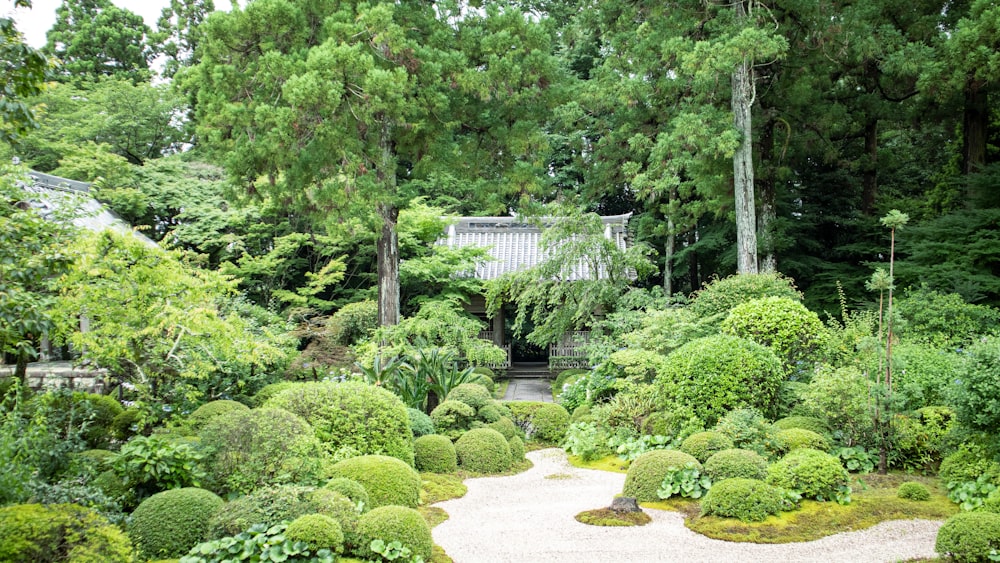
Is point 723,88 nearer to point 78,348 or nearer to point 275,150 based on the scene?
point 275,150

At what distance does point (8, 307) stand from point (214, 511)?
6.26 ft

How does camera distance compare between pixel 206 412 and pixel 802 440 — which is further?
pixel 206 412

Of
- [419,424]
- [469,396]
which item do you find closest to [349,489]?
[419,424]

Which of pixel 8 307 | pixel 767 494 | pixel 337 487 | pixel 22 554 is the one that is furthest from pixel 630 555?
pixel 8 307

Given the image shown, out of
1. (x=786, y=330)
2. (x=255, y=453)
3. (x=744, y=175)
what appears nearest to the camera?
(x=255, y=453)

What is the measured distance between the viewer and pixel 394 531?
5059mm

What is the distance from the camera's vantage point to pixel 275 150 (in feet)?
36.2

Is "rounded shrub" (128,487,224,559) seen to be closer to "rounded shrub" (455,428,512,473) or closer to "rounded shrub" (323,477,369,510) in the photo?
"rounded shrub" (323,477,369,510)

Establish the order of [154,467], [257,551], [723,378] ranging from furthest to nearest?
[723,378], [154,467], [257,551]

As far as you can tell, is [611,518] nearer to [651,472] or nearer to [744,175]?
[651,472]

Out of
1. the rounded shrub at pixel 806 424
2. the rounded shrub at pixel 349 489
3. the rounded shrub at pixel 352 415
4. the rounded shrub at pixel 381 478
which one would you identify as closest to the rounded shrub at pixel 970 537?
the rounded shrub at pixel 806 424

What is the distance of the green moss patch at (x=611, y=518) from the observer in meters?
6.08

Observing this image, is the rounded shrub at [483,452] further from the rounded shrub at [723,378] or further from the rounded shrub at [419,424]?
the rounded shrub at [723,378]

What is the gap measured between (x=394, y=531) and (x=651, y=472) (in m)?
2.88
